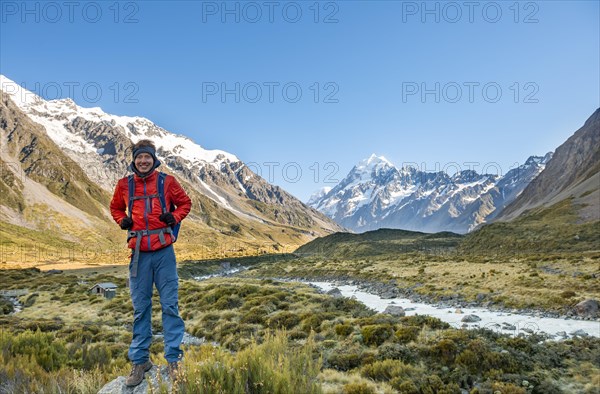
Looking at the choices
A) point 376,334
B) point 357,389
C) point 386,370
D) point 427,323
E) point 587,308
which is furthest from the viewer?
point 587,308

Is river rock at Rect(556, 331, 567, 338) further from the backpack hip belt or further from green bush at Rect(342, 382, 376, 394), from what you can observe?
the backpack hip belt

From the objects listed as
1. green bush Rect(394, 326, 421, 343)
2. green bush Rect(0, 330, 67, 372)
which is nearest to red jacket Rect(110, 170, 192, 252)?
green bush Rect(0, 330, 67, 372)

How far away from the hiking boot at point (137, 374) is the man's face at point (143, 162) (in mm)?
3437

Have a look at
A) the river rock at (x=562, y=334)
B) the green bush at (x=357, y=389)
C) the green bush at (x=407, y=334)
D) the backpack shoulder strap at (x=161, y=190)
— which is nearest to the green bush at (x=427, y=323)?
the green bush at (x=407, y=334)

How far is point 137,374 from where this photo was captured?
585 cm

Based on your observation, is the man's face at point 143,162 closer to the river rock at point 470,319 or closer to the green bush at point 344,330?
the green bush at point 344,330

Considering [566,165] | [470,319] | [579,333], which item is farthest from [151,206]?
[566,165]

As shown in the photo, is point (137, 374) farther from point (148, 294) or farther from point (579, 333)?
point (579, 333)

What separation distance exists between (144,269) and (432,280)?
112ft

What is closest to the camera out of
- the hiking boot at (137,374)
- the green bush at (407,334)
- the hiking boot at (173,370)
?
the hiking boot at (173,370)

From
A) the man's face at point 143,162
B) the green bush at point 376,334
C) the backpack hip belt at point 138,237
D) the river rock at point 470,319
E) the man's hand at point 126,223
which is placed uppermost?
the man's face at point 143,162

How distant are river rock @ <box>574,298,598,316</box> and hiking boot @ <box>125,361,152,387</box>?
21801 mm

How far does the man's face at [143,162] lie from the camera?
6422 millimetres

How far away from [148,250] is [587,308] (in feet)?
74.1
